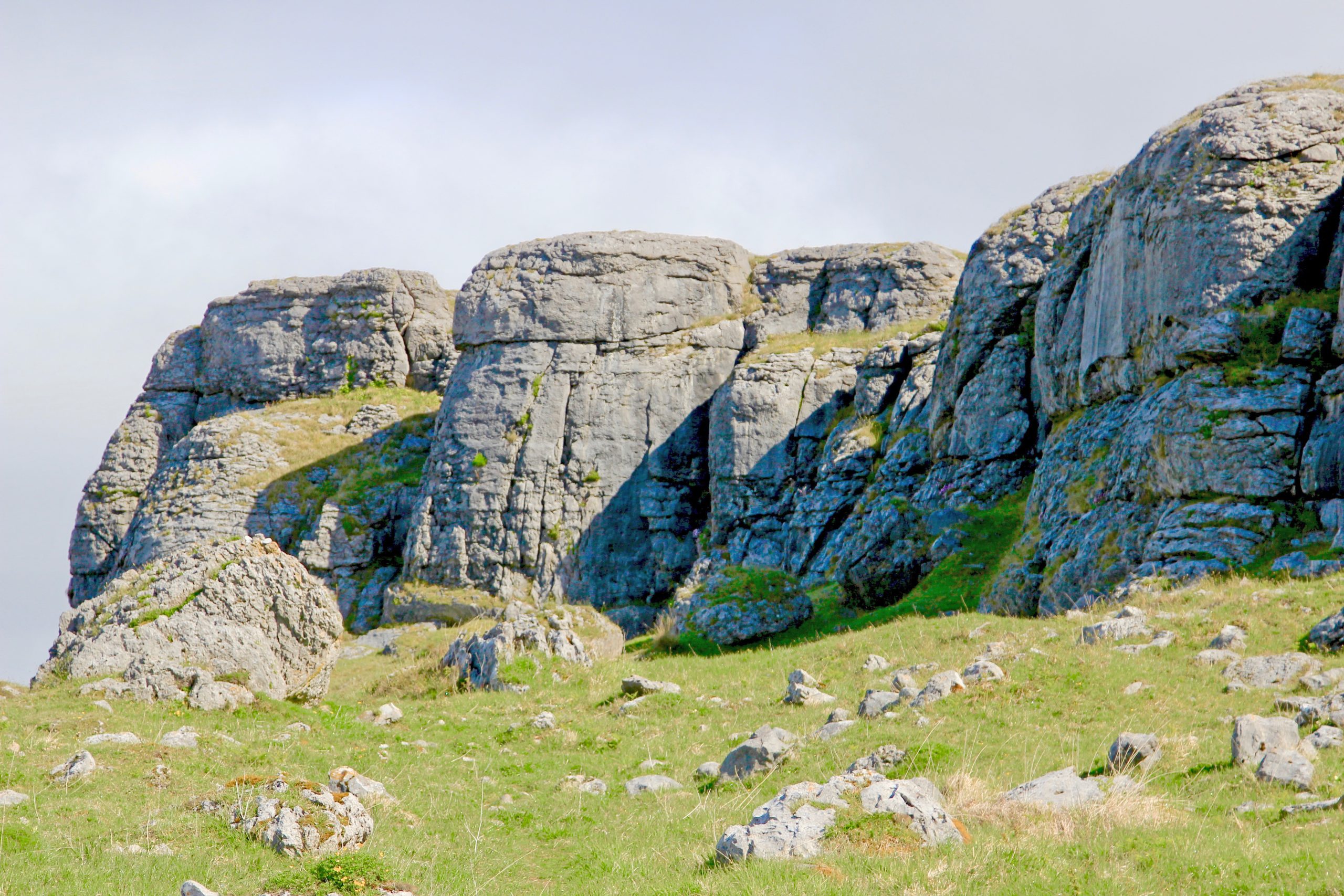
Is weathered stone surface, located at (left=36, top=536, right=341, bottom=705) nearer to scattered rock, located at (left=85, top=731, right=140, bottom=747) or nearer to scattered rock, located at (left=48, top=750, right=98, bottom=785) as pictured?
scattered rock, located at (left=85, top=731, right=140, bottom=747)

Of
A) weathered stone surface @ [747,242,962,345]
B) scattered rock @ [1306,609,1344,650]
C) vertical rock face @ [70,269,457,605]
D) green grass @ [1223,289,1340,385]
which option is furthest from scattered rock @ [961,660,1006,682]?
vertical rock face @ [70,269,457,605]

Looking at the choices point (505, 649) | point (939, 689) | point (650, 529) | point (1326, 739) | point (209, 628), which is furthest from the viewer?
point (650, 529)

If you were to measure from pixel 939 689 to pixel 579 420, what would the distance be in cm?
3807

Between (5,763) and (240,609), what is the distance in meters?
7.69

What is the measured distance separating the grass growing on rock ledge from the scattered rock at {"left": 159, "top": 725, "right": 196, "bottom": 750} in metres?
0.27

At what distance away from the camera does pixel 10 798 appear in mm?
9688

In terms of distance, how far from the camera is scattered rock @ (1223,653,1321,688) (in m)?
13.4

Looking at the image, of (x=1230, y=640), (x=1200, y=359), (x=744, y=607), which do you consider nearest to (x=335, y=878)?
(x=1230, y=640)

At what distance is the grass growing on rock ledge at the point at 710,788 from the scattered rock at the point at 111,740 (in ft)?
0.71

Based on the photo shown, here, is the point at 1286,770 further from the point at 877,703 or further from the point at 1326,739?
the point at 877,703

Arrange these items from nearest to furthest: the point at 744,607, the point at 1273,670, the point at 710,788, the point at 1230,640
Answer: the point at 710,788 < the point at 1273,670 < the point at 1230,640 < the point at 744,607

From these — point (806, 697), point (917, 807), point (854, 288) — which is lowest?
point (806, 697)

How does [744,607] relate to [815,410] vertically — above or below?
below

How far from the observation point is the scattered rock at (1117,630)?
16.5 metres
